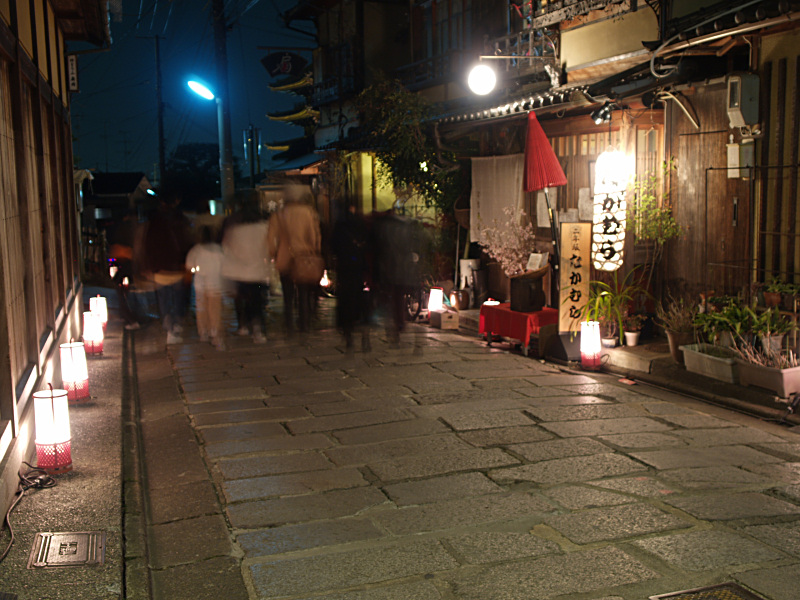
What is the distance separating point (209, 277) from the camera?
497 inches

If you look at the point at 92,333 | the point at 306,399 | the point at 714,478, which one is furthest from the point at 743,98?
the point at 92,333

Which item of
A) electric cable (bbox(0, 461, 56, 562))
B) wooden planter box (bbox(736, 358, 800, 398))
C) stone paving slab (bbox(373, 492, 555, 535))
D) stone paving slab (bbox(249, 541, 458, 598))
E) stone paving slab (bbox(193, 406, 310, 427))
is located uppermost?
wooden planter box (bbox(736, 358, 800, 398))

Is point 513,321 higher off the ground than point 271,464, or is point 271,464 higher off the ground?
point 513,321

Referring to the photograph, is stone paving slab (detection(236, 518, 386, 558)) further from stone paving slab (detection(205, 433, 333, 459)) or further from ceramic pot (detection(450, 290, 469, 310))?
ceramic pot (detection(450, 290, 469, 310))

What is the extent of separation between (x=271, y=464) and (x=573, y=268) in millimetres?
6840

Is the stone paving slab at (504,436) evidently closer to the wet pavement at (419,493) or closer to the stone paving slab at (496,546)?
the wet pavement at (419,493)

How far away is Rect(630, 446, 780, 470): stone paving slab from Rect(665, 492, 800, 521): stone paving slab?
765 mm

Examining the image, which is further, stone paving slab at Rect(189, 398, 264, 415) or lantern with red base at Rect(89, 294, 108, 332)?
lantern with red base at Rect(89, 294, 108, 332)

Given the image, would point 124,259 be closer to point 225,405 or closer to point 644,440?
point 225,405

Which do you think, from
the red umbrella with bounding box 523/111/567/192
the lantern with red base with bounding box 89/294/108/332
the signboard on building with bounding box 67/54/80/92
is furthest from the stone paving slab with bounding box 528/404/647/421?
the signboard on building with bounding box 67/54/80/92

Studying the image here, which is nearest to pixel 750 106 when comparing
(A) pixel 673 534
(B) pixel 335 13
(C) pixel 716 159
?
(C) pixel 716 159

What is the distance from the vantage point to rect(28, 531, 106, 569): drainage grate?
4727 mm

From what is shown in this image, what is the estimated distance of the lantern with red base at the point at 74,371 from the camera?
8.59 metres

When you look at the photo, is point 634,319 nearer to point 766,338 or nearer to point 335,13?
point 766,338
